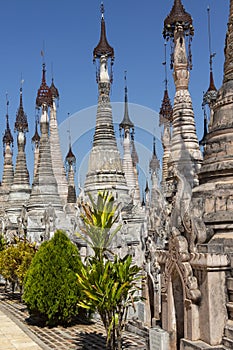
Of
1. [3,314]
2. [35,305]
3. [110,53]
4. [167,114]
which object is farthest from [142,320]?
[167,114]

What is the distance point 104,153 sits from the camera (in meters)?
23.2

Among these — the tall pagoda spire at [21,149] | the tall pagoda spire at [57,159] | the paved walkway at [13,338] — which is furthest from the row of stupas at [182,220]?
the tall pagoda spire at [21,149]

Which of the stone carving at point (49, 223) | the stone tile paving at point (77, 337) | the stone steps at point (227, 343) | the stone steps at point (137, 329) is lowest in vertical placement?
the stone tile paving at point (77, 337)

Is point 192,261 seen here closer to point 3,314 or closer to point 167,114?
point 3,314

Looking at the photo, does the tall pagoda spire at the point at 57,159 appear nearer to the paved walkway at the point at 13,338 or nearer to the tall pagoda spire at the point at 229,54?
the paved walkway at the point at 13,338

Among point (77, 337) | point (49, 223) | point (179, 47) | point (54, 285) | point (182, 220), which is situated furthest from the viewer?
point (49, 223)

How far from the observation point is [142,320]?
12.8m

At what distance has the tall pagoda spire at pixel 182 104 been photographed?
18828 mm

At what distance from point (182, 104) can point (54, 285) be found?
9532mm

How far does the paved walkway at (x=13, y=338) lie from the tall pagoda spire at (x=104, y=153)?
896 centimetres

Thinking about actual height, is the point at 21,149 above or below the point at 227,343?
above

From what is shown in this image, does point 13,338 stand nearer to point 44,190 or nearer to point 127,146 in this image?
point 44,190

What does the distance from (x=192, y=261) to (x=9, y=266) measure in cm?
1189

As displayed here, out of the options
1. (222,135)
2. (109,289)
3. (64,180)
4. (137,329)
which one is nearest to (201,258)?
(109,289)
